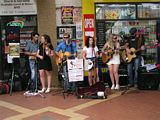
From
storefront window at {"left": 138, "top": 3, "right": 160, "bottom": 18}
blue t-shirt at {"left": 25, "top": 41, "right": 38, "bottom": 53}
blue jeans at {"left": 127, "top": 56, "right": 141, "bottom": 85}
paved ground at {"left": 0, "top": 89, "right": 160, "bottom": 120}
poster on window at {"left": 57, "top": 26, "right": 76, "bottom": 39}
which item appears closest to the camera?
Answer: paved ground at {"left": 0, "top": 89, "right": 160, "bottom": 120}

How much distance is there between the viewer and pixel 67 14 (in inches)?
451

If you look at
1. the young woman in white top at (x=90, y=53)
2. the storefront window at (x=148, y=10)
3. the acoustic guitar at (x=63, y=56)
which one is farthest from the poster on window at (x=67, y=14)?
the storefront window at (x=148, y=10)

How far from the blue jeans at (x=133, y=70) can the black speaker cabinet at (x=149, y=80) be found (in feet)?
0.84

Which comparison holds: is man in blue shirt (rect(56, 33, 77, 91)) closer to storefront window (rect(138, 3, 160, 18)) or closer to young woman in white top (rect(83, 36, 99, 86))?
young woman in white top (rect(83, 36, 99, 86))

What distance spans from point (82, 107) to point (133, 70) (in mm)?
3032

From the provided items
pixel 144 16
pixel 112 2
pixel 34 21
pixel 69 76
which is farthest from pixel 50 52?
pixel 144 16

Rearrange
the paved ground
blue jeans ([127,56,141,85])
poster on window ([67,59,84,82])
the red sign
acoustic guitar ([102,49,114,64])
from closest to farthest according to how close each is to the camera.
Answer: the paved ground, poster on window ([67,59,84,82]), acoustic guitar ([102,49,114,64]), blue jeans ([127,56,141,85]), the red sign

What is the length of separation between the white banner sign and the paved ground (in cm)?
271

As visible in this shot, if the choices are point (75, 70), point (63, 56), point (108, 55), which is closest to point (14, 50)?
point (63, 56)

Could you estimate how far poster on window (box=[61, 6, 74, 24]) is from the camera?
11.4 m

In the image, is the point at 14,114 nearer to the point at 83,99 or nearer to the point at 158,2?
the point at 83,99

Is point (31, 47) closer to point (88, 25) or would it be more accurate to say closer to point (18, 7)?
point (18, 7)

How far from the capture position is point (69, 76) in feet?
33.2

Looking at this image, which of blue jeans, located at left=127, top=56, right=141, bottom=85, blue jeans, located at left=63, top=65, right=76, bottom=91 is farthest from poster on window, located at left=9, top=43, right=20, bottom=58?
blue jeans, located at left=127, top=56, right=141, bottom=85
